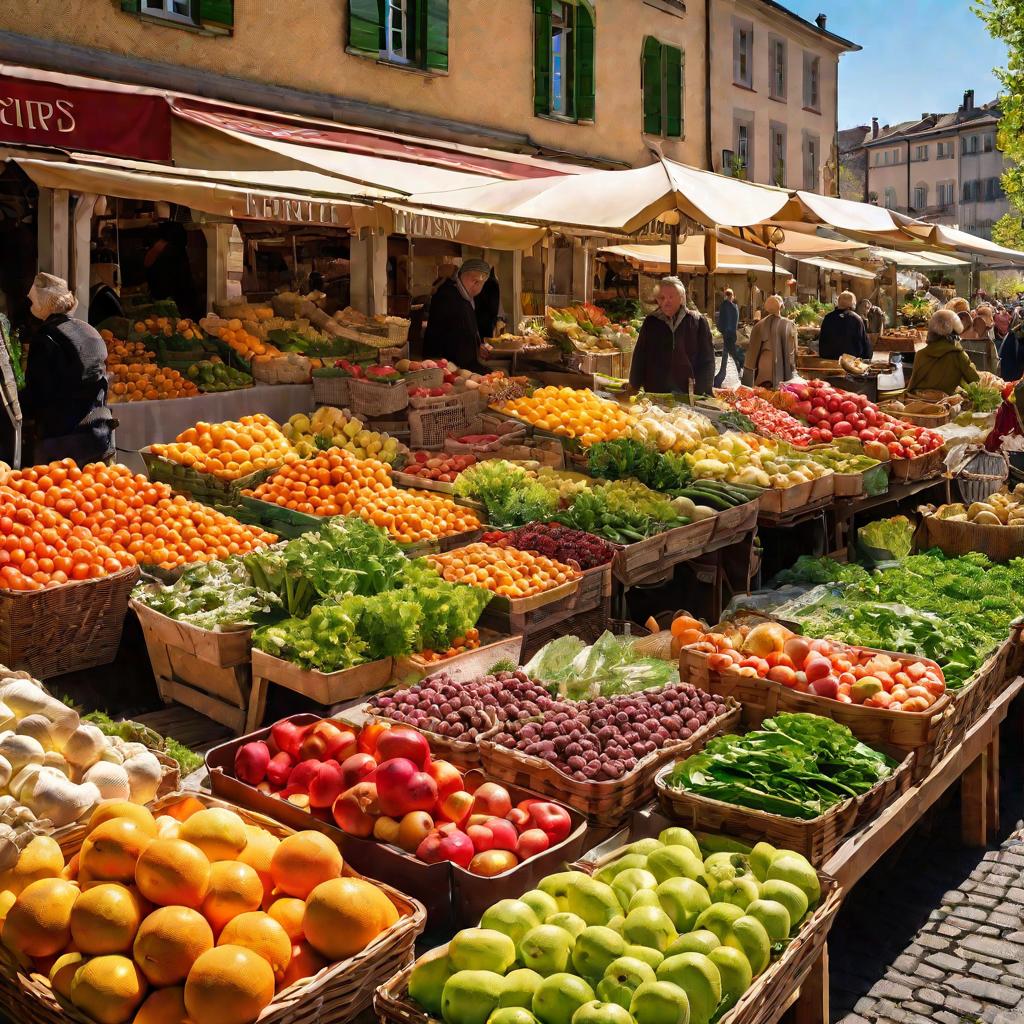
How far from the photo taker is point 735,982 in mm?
2592

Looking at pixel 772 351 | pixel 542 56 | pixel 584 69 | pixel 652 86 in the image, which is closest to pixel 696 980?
pixel 772 351

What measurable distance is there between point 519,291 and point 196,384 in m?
8.32

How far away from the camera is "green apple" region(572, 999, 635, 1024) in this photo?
2.29 meters

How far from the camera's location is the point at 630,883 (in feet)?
9.62

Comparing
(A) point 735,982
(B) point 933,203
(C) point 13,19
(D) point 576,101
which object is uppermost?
(B) point 933,203

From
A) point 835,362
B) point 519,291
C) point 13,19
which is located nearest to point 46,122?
point 13,19

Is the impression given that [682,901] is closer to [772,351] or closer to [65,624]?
[65,624]

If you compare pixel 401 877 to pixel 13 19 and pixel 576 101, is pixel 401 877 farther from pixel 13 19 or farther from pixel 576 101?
pixel 576 101

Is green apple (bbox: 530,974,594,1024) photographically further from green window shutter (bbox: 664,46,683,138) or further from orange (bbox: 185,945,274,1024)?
green window shutter (bbox: 664,46,683,138)

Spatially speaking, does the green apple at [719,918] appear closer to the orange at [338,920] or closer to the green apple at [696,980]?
the green apple at [696,980]

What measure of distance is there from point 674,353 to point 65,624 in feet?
19.4

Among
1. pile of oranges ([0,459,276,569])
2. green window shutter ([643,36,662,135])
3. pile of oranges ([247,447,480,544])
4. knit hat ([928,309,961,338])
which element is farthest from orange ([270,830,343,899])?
green window shutter ([643,36,662,135])

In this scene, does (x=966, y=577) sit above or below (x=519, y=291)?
below

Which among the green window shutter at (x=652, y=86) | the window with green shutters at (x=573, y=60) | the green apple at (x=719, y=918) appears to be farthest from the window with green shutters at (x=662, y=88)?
the green apple at (x=719, y=918)
